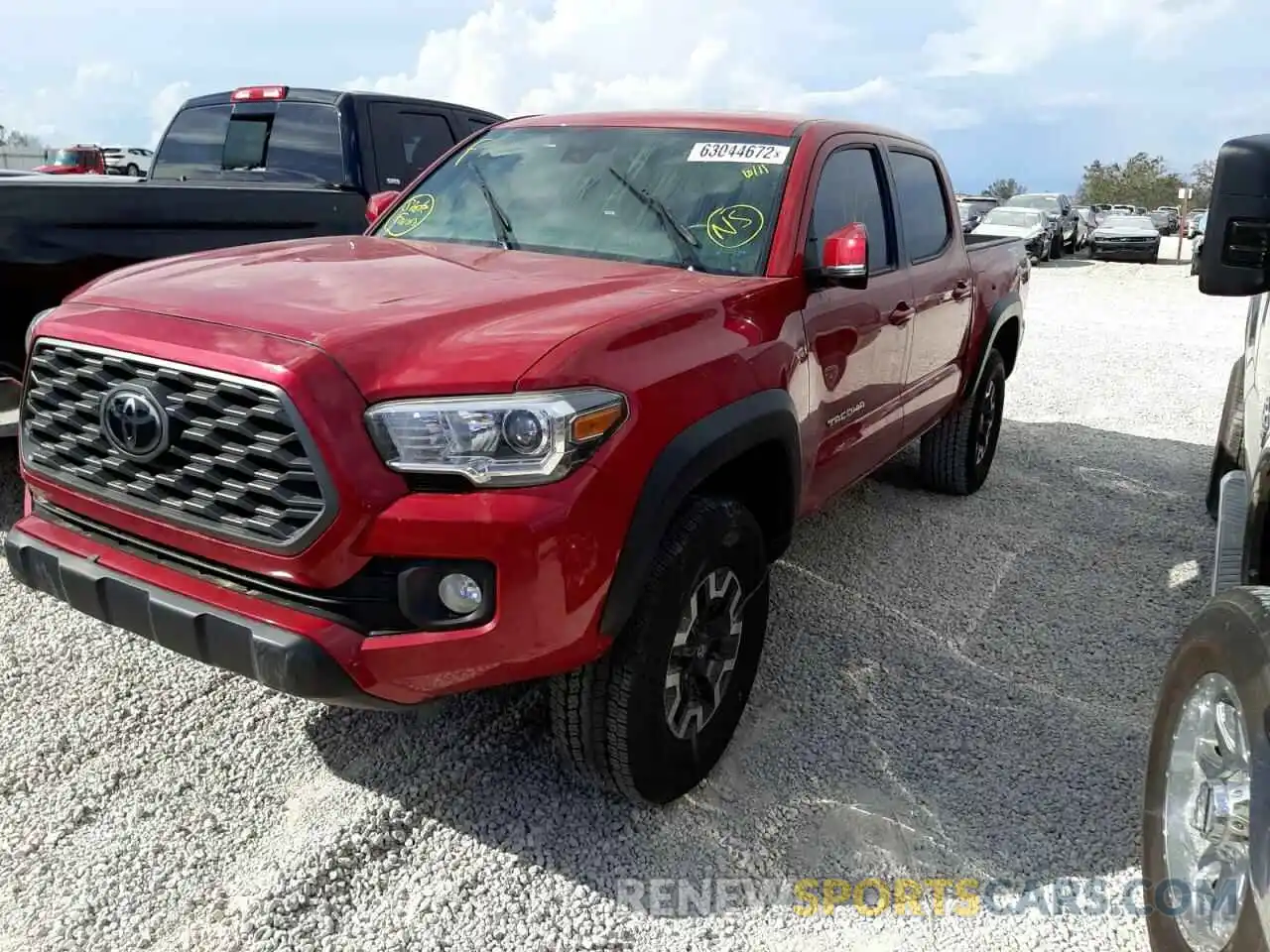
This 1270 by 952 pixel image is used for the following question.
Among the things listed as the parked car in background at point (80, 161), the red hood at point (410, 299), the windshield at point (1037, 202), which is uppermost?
the parked car in background at point (80, 161)

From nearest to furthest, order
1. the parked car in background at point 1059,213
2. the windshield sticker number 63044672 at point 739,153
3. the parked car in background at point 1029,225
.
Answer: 1. the windshield sticker number 63044672 at point 739,153
2. the parked car in background at point 1029,225
3. the parked car in background at point 1059,213

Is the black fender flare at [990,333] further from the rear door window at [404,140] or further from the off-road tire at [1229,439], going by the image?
the rear door window at [404,140]

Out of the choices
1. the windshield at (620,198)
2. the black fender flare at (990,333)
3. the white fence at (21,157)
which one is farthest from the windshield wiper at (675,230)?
the white fence at (21,157)

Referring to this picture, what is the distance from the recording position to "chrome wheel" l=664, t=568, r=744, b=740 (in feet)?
8.85

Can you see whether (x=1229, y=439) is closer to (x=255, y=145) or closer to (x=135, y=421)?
(x=135, y=421)

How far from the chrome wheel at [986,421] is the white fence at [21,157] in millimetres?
36152

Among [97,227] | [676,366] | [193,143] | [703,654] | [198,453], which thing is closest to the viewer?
[198,453]

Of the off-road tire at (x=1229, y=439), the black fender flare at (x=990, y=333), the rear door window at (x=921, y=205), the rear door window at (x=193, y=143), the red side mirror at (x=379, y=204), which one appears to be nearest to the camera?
the red side mirror at (x=379, y=204)

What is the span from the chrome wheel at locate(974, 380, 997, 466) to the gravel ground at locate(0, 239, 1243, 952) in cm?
130

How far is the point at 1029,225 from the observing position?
73.9ft

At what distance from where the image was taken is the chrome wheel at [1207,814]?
1999 millimetres

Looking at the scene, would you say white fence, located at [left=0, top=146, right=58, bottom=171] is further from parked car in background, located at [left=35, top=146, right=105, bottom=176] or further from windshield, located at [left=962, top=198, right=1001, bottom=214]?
windshield, located at [left=962, top=198, right=1001, bottom=214]

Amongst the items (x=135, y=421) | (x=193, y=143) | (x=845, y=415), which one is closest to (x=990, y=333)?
(x=845, y=415)

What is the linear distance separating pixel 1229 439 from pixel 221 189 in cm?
496
